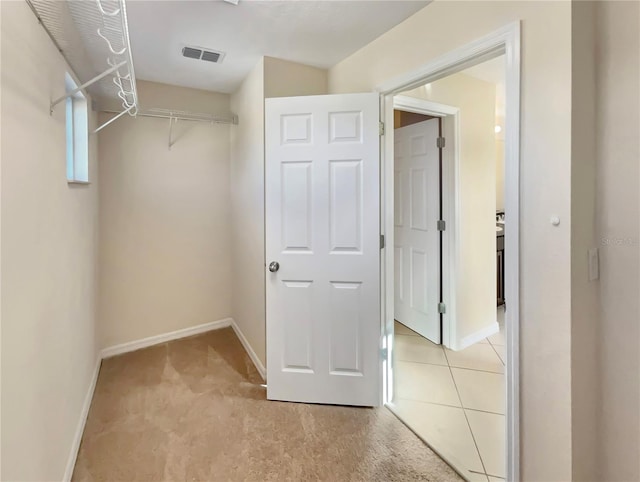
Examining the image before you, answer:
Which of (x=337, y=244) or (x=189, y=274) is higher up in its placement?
(x=337, y=244)

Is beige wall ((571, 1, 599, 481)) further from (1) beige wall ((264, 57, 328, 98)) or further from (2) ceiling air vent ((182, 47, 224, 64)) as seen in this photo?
(2) ceiling air vent ((182, 47, 224, 64))

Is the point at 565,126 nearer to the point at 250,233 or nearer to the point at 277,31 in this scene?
the point at 277,31

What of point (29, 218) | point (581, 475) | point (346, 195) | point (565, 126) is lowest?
point (581, 475)

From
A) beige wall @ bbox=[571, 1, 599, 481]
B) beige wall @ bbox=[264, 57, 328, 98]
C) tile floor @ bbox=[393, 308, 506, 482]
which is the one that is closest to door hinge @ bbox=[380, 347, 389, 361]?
tile floor @ bbox=[393, 308, 506, 482]

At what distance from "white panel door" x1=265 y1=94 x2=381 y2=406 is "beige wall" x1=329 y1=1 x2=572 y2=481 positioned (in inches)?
35.0

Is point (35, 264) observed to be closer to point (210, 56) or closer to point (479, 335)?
point (210, 56)

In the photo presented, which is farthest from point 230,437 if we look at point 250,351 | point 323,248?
point 323,248

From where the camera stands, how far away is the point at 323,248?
2188mm

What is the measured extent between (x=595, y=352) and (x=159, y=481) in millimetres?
2009

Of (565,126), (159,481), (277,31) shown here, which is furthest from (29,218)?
(565,126)

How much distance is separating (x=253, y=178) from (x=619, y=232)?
227 cm

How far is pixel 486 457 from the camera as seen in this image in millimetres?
1776

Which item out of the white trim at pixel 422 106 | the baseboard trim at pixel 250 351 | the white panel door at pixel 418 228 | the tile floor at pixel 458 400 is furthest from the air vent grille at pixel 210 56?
the tile floor at pixel 458 400

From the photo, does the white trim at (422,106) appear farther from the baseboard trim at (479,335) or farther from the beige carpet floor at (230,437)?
the beige carpet floor at (230,437)
